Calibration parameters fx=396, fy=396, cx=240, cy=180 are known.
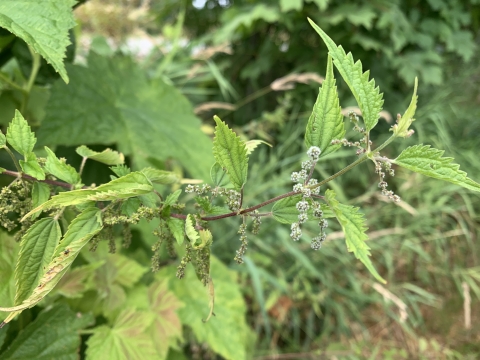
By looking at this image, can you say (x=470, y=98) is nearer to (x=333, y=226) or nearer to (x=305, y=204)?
(x=333, y=226)

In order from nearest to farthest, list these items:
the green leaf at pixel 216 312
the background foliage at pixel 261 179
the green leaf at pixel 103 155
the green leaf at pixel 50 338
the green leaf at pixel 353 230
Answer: the green leaf at pixel 353 230
the green leaf at pixel 103 155
the green leaf at pixel 50 338
the background foliage at pixel 261 179
the green leaf at pixel 216 312

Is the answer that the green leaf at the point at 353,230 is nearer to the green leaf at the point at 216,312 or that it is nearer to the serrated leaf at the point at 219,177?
the serrated leaf at the point at 219,177

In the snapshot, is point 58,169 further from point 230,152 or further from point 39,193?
point 230,152

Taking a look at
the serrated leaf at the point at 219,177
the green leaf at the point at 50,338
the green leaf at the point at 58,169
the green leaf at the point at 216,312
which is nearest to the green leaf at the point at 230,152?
the serrated leaf at the point at 219,177

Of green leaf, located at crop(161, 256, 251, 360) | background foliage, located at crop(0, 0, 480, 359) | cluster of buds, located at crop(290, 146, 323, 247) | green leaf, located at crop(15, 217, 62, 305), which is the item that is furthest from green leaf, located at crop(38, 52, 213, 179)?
cluster of buds, located at crop(290, 146, 323, 247)

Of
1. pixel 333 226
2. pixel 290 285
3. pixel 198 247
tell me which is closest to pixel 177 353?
pixel 198 247

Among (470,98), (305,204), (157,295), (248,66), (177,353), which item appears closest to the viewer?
(305,204)
